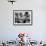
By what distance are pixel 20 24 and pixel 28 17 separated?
0.41 meters

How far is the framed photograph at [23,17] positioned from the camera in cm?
506

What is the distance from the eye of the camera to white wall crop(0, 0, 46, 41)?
5055 millimetres

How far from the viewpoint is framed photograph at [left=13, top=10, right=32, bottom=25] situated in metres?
5.06

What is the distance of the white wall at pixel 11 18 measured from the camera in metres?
5.05

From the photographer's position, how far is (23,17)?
507cm

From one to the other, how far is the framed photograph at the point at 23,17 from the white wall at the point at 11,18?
0.12 meters

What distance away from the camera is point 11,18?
200 inches

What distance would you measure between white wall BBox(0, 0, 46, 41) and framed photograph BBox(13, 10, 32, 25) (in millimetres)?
124

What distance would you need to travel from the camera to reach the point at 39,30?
5.05 m

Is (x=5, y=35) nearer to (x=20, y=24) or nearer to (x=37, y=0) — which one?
(x=20, y=24)

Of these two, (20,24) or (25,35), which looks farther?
(20,24)

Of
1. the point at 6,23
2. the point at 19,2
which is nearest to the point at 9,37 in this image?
the point at 6,23

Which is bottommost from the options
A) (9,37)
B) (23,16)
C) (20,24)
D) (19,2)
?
(9,37)

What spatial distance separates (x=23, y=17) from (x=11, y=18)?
18.5 inches
